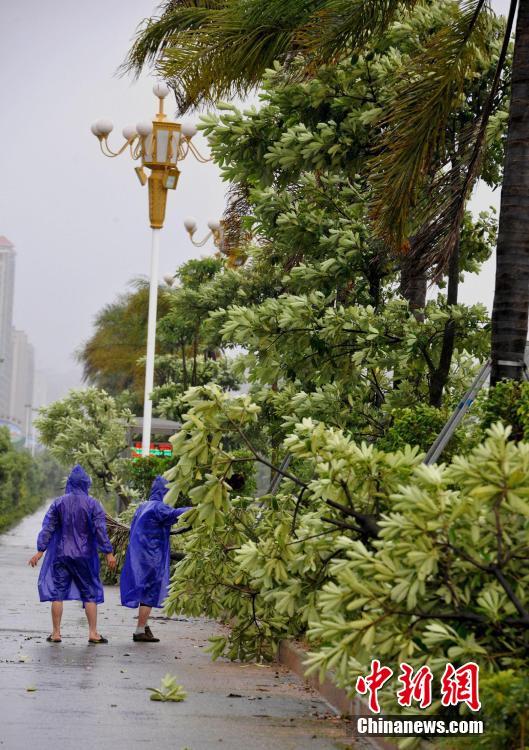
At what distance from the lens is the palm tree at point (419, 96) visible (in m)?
10.4

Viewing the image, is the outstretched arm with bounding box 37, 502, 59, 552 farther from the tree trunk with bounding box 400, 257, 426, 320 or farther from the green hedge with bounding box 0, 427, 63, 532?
the green hedge with bounding box 0, 427, 63, 532

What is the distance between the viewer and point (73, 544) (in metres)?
12.6

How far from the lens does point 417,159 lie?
Result: 11305mm

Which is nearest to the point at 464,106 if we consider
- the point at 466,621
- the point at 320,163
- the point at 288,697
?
the point at 320,163

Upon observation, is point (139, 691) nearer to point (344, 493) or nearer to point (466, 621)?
point (344, 493)

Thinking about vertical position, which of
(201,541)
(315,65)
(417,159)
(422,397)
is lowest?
(201,541)

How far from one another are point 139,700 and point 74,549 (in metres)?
3.74

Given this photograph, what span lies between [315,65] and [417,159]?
1568 mm

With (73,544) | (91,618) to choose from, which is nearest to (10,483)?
(73,544)

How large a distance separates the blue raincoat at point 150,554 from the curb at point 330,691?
1.93 metres

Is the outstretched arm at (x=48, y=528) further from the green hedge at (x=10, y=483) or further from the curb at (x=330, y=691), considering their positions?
the green hedge at (x=10, y=483)

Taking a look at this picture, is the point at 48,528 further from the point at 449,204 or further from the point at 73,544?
the point at 449,204

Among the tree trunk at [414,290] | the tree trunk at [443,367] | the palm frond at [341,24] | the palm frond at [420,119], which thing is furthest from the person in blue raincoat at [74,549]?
the palm frond at [341,24]

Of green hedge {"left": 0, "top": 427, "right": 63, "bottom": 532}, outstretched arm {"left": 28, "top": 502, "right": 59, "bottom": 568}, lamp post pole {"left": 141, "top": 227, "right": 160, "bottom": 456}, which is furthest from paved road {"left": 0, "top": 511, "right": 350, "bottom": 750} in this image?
green hedge {"left": 0, "top": 427, "right": 63, "bottom": 532}
